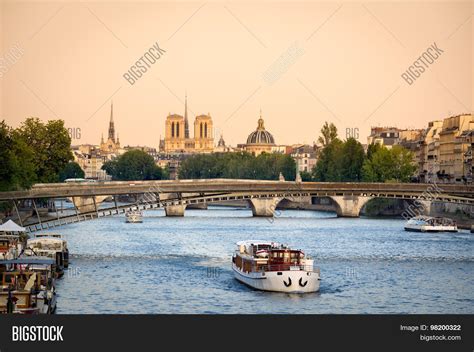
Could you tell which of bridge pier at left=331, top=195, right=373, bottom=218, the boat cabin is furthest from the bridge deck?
the boat cabin

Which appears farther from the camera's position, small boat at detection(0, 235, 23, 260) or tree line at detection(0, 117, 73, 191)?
tree line at detection(0, 117, 73, 191)

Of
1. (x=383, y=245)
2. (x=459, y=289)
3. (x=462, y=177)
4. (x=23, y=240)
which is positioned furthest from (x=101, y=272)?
(x=462, y=177)

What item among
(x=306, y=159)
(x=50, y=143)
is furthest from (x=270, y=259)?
(x=306, y=159)

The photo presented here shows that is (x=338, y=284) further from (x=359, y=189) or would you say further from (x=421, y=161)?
(x=421, y=161)

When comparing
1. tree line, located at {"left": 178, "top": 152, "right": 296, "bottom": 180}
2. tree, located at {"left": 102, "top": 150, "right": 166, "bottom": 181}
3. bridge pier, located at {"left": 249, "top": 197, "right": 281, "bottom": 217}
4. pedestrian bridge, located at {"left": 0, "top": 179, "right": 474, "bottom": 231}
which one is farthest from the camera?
tree, located at {"left": 102, "top": 150, "right": 166, "bottom": 181}

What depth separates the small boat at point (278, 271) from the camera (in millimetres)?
38531

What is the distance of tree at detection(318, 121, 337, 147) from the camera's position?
363 feet

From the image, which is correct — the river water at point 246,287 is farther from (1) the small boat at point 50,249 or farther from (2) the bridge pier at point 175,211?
(2) the bridge pier at point 175,211

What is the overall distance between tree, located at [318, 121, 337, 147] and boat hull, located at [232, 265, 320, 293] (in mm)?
70903

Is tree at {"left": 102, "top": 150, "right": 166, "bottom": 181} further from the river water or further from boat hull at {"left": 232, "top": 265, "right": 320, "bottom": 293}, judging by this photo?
boat hull at {"left": 232, "top": 265, "right": 320, "bottom": 293}

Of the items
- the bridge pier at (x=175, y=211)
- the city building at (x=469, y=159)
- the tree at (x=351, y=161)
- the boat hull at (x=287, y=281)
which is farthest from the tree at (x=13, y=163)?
the tree at (x=351, y=161)

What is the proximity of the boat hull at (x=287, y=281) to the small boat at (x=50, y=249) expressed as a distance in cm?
642
